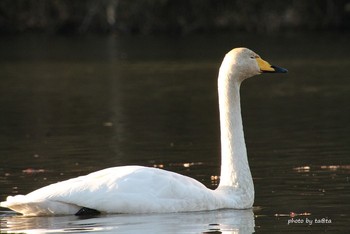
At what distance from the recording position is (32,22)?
6431 cm

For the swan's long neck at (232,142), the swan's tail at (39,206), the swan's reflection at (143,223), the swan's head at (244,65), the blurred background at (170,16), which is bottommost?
the swan's reflection at (143,223)

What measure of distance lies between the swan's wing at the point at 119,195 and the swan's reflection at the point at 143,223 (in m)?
0.08

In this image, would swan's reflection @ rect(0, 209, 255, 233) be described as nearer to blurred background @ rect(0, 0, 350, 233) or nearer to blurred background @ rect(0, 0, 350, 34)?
blurred background @ rect(0, 0, 350, 233)

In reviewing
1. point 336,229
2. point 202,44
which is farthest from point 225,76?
point 202,44

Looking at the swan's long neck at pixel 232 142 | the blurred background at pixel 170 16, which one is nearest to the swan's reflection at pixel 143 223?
the swan's long neck at pixel 232 142

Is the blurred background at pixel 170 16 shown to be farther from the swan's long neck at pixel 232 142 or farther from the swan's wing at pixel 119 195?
the swan's wing at pixel 119 195

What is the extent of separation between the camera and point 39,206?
10797 mm

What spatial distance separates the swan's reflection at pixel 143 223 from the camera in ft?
33.7

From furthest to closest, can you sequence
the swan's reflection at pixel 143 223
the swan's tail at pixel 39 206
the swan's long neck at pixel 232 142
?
the swan's long neck at pixel 232 142 < the swan's tail at pixel 39 206 < the swan's reflection at pixel 143 223

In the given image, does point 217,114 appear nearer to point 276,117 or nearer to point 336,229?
point 276,117

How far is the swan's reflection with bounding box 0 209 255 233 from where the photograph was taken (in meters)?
10.3

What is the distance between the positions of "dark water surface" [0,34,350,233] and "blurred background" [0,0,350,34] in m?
17.4

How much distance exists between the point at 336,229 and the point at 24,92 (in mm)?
19138

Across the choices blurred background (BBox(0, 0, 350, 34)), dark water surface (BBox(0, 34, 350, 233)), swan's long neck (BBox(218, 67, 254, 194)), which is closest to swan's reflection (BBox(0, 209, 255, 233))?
dark water surface (BBox(0, 34, 350, 233))
